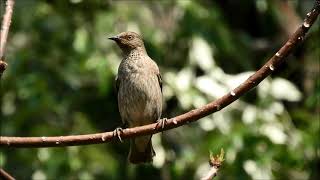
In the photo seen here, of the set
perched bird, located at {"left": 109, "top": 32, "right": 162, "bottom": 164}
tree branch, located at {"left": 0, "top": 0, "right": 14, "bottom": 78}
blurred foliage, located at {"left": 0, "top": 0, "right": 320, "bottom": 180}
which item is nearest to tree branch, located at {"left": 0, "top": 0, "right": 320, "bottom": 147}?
tree branch, located at {"left": 0, "top": 0, "right": 14, "bottom": 78}

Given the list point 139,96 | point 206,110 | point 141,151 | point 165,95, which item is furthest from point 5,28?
point 165,95

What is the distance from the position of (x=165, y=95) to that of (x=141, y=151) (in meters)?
1.35

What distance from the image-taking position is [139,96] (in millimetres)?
5445

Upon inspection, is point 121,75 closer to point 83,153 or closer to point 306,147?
point 83,153

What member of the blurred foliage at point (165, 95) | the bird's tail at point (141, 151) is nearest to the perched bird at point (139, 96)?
the bird's tail at point (141, 151)

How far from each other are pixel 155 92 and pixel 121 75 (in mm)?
269

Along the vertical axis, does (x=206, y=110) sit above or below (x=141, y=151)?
above

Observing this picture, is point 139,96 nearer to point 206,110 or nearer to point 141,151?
point 141,151

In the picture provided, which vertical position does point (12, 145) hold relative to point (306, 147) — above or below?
above

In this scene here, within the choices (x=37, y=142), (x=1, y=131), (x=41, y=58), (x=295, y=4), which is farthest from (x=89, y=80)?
(x=37, y=142)

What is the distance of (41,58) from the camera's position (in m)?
7.12

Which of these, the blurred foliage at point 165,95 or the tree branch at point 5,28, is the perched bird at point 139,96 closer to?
the blurred foliage at point 165,95

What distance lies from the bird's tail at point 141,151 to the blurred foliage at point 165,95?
0.72 m

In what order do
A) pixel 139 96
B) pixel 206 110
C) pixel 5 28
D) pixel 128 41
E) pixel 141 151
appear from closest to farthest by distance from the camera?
pixel 206 110
pixel 5 28
pixel 139 96
pixel 141 151
pixel 128 41
